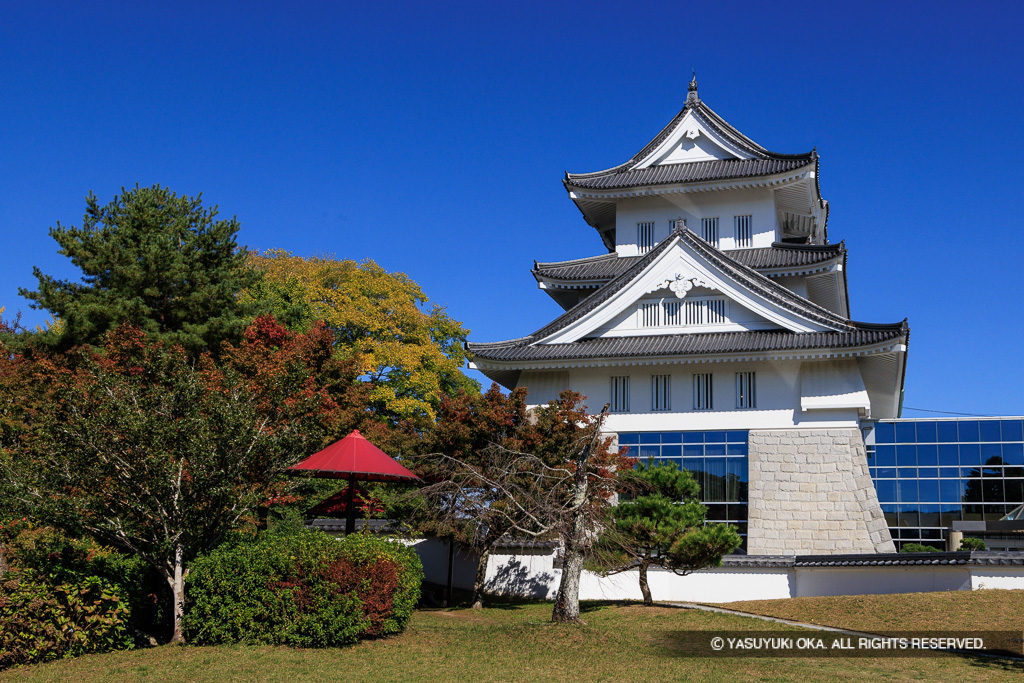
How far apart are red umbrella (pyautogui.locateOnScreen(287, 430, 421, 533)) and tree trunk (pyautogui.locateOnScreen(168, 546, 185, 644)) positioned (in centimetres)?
247

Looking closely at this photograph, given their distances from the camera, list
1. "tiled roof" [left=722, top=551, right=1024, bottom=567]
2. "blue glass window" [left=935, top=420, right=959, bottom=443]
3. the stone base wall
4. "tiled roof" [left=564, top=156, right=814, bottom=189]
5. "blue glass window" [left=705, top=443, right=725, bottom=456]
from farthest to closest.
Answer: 1. "blue glass window" [left=935, top=420, right=959, bottom=443]
2. "tiled roof" [left=564, top=156, right=814, bottom=189]
3. "blue glass window" [left=705, top=443, right=725, bottom=456]
4. the stone base wall
5. "tiled roof" [left=722, top=551, right=1024, bottom=567]

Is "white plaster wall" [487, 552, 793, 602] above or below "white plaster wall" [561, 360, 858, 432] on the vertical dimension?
below

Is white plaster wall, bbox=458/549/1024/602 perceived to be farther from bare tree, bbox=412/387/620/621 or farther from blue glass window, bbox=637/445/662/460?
blue glass window, bbox=637/445/662/460

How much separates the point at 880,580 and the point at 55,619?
1403 cm

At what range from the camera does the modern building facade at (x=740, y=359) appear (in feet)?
71.7

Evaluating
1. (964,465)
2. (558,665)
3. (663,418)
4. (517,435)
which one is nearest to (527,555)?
(517,435)

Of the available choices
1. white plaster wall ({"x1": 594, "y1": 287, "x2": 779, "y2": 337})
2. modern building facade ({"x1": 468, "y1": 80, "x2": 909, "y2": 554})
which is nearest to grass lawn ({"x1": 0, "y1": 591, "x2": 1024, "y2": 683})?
modern building facade ({"x1": 468, "y1": 80, "x2": 909, "y2": 554})

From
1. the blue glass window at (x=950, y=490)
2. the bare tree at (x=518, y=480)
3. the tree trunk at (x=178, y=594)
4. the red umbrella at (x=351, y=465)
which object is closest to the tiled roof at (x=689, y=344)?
the bare tree at (x=518, y=480)

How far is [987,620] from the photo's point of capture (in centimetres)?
1253

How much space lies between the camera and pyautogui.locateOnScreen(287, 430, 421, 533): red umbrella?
45.1 ft

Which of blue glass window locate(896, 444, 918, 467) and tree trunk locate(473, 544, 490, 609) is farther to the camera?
blue glass window locate(896, 444, 918, 467)

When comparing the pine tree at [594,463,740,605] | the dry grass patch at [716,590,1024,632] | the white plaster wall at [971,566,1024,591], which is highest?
the pine tree at [594,463,740,605]

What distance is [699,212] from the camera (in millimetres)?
28609

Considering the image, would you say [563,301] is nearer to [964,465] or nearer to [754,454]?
[754,454]
